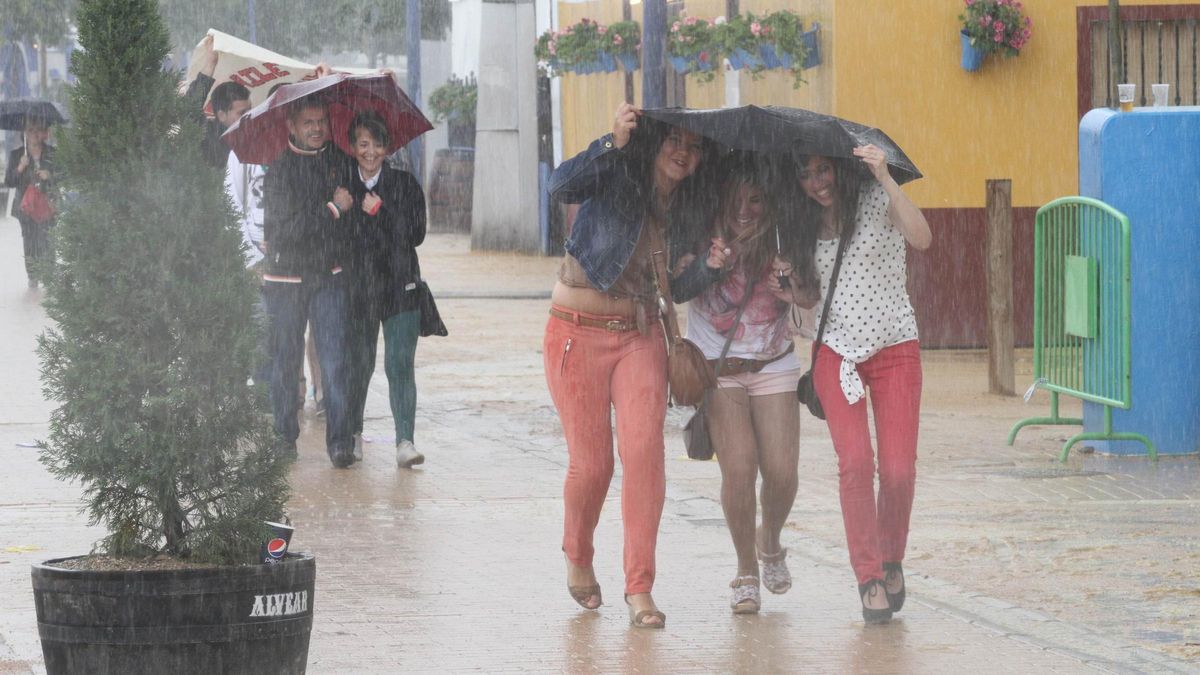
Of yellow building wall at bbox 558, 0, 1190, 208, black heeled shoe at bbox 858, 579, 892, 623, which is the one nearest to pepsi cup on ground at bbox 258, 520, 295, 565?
black heeled shoe at bbox 858, 579, 892, 623

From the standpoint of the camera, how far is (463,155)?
3061 cm

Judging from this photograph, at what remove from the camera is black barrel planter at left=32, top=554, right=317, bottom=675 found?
188 inches

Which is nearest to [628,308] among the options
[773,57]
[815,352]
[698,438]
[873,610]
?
[698,438]

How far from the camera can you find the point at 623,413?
6.31m

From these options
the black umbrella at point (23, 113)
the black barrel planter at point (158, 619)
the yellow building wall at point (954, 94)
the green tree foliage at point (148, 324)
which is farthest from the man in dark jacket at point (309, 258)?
the black umbrella at point (23, 113)

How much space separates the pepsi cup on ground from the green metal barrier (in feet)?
19.5

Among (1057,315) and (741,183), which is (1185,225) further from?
(741,183)

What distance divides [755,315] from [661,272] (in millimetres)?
361

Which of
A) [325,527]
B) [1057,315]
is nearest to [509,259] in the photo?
[1057,315]

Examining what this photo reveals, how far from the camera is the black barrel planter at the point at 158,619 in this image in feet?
15.6

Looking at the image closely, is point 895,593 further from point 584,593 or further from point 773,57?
point 773,57

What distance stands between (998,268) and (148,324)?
898 centimetres

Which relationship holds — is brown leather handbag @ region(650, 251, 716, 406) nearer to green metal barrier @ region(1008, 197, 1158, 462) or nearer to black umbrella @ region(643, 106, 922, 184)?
black umbrella @ region(643, 106, 922, 184)

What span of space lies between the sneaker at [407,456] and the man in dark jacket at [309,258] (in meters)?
0.25
